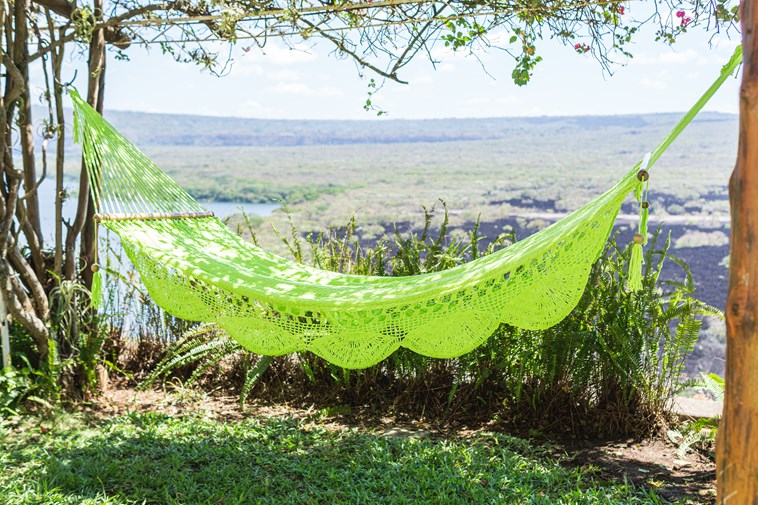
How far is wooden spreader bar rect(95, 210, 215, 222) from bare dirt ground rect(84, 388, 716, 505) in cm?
77

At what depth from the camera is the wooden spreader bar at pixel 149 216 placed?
7.43 feet

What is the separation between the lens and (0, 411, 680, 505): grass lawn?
1.94 metres

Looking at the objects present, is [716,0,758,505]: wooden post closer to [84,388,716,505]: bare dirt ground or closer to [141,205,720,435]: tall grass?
[84,388,716,505]: bare dirt ground

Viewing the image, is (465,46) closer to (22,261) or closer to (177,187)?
(177,187)

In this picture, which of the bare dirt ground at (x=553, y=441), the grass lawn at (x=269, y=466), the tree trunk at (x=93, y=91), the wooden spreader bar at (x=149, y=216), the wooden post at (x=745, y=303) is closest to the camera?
the wooden post at (x=745, y=303)

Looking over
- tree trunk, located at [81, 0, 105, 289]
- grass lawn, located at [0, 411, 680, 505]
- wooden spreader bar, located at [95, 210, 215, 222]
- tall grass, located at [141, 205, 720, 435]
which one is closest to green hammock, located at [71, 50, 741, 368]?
wooden spreader bar, located at [95, 210, 215, 222]

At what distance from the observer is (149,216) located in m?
2.42

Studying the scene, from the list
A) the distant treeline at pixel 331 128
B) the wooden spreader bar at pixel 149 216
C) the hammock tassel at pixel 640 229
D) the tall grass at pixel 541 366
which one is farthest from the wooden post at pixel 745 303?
the distant treeline at pixel 331 128

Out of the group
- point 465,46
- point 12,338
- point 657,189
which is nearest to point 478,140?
point 657,189

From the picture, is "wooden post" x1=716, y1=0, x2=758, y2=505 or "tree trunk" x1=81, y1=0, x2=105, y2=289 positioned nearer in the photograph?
"wooden post" x1=716, y1=0, x2=758, y2=505

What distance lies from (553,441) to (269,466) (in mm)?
994

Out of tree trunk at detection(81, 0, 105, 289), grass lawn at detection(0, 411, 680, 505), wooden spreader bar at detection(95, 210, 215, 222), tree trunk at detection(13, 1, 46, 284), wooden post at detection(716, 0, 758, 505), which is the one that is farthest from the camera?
tree trunk at detection(81, 0, 105, 289)

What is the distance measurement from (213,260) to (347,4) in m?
1.03

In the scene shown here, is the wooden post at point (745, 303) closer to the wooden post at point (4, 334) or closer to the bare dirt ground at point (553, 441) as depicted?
the bare dirt ground at point (553, 441)
